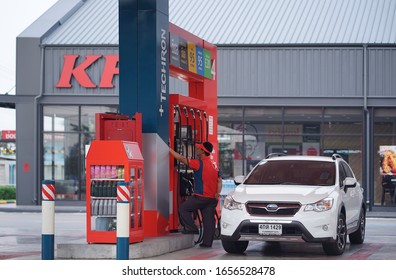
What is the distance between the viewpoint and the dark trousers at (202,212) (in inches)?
674

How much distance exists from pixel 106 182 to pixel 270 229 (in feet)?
8.58

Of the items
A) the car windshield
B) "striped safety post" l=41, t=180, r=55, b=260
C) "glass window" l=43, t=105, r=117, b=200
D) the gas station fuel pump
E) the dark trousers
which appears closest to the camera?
"striped safety post" l=41, t=180, r=55, b=260

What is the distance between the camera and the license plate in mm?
15062

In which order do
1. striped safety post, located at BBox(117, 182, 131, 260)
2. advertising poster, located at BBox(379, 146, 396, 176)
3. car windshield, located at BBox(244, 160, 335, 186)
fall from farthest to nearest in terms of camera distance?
advertising poster, located at BBox(379, 146, 396, 176)
car windshield, located at BBox(244, 160, 335, 186)
striped safety post, located at BBox(117, 182, 131, 260)

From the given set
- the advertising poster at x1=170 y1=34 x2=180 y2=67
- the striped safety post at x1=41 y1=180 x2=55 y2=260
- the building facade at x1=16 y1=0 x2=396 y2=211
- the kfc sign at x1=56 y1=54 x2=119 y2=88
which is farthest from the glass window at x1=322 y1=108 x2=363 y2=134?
the striped safety post at x1=41 y1=180 x2=55 y2=260

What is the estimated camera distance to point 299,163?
17.0 metres

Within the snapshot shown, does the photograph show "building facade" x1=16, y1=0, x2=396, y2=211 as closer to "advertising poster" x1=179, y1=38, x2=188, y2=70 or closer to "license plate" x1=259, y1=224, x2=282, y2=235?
"advertising poster" x1=179, y1=38, x2=188, y2=70

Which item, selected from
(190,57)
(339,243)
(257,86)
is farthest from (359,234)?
(257,86)

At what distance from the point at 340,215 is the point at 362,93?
20556 millimetres

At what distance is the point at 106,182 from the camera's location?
15.0 metres

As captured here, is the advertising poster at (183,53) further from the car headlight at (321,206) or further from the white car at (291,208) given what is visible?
the car headlight at (321,206)
